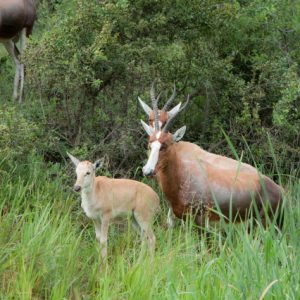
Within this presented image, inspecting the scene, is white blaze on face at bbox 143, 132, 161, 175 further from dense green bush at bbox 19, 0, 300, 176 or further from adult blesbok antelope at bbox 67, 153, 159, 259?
dense green bush at bbox 19, 0, 300, 176

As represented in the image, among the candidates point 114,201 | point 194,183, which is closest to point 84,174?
point 114,201

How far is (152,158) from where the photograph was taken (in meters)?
8.32

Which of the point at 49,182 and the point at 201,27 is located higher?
the point at 201,27

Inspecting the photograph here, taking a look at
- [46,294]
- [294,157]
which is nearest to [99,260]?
[46,294]

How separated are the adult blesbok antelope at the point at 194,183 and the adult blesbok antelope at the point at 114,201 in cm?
25

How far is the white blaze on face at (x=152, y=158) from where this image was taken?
816 cm

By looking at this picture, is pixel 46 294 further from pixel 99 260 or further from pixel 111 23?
pixel 111 23

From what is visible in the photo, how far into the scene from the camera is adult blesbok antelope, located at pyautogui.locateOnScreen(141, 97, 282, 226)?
334 inches

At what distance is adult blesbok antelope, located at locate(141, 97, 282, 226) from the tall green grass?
29 cm

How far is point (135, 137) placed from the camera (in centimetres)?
1010

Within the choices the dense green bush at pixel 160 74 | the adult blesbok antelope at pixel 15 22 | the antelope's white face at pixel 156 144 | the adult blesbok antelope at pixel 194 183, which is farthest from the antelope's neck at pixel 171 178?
the adult blesbok antelope at pixel 15 22

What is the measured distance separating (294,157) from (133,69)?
2046 mm

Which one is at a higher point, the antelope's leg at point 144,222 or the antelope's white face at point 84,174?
the antelope's white face at point 84,174

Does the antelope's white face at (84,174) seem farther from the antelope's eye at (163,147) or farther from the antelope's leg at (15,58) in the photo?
the antelope's leg at (15,58)
